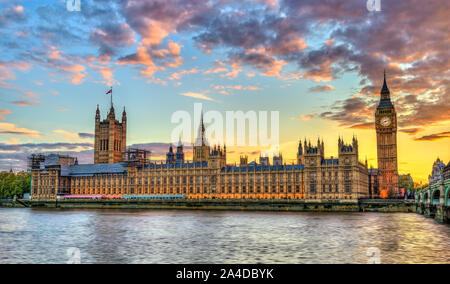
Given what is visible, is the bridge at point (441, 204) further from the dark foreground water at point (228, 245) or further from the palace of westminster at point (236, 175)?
the palace of westminster at point (236, 175)

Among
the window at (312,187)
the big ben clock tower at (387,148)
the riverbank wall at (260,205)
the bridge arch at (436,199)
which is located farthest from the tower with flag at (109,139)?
the bridge arch at (436,199)

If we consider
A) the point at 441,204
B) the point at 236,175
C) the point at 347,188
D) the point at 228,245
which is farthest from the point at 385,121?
the point at 228,245

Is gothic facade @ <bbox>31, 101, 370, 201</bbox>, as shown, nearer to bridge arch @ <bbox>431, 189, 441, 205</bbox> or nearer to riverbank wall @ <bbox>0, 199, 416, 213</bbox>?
riverbank wall @ <bbox>0, 199, 416, 213</bbox>

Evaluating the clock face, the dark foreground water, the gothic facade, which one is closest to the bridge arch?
the dark foreground water

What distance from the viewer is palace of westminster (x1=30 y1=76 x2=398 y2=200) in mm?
115062

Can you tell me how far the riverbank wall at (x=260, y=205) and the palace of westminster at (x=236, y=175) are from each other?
9.87 meters

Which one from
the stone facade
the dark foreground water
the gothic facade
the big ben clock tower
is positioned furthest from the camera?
the stone facade

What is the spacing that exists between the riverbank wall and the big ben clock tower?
3753 cm

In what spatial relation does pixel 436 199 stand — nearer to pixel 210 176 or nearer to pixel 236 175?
pixel 236 175

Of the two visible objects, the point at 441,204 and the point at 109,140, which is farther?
the point at 109,140

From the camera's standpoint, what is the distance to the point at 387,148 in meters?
140

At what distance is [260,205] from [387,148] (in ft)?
179

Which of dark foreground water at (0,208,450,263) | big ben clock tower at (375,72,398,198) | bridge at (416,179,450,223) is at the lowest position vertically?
dark foreground water at (0,208,450,263)
